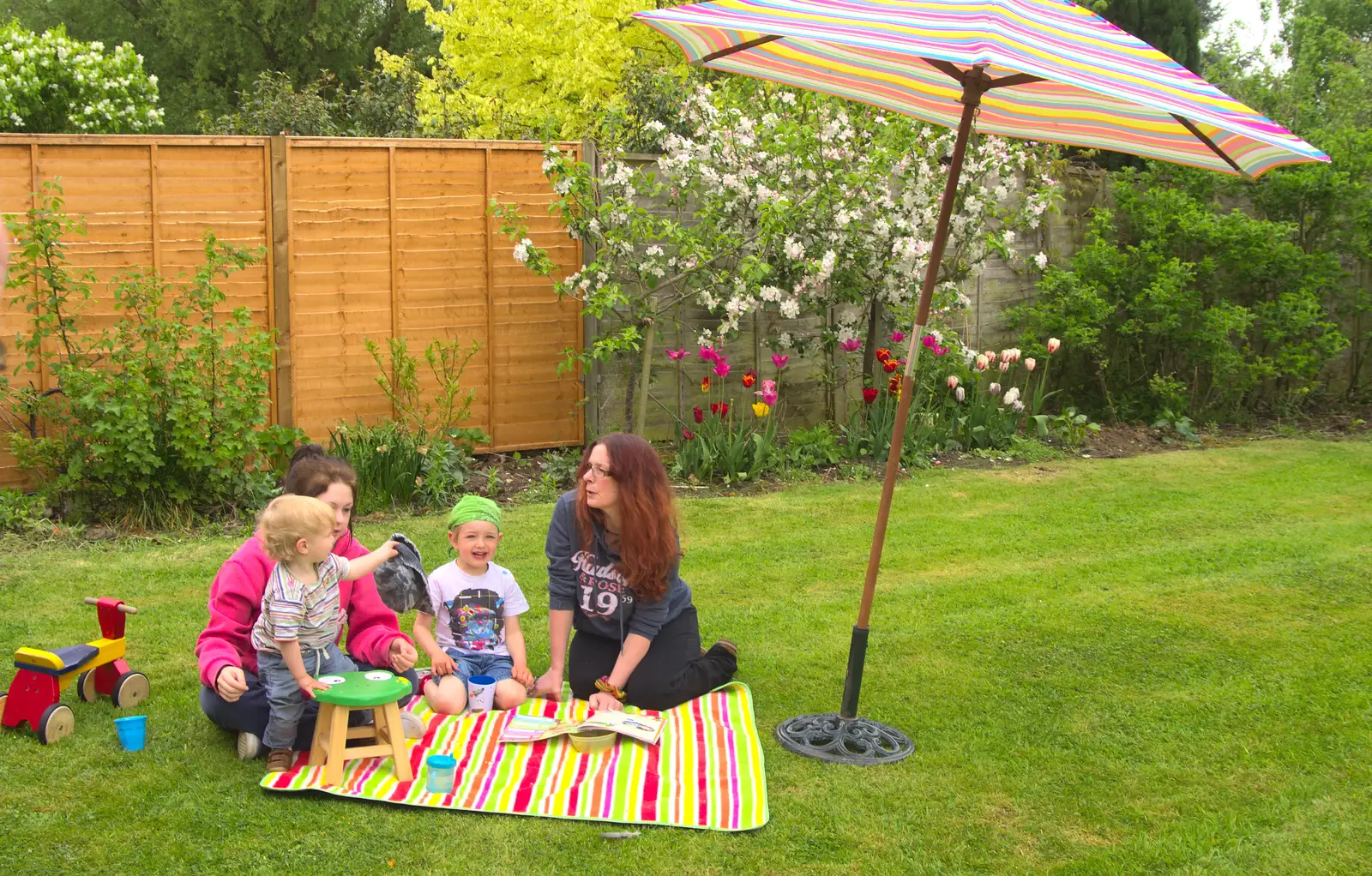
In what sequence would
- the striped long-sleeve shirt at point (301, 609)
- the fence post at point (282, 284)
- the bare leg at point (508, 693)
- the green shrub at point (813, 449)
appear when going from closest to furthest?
the striped long-sleeve shirt at point (301, 609)
the bare leg at point (508, 693)
the fence post at point (282, 284)
the green shrub at point (813, 449)

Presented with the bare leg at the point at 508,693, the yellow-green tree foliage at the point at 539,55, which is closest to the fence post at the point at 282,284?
the bare leg at the point at 508,693

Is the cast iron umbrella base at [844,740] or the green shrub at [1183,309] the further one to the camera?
the green shrub at [1183,309]

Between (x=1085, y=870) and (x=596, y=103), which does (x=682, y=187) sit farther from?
(x=596, y=103)

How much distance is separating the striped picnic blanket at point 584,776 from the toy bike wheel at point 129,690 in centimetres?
79

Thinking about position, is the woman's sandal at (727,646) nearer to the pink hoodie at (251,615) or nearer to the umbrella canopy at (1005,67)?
the pink hoodie at (251,615)

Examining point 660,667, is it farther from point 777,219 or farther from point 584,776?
point 777,219

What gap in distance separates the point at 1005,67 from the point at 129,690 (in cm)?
341

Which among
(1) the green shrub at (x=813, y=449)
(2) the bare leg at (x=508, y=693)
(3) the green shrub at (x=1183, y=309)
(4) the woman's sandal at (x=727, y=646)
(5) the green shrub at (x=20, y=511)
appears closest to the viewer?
(2) the bare leg at (x=508, y=693)

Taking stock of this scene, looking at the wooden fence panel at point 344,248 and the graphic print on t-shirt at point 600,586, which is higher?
the wooden fence panel at point 344,248

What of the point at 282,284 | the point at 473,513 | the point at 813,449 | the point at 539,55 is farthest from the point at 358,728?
the point at 539,55

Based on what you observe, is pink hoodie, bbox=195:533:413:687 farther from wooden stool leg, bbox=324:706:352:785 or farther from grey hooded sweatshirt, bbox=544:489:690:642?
grey hooded sweatshirt, bbox=544:489:690:642

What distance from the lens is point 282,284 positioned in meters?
7.46

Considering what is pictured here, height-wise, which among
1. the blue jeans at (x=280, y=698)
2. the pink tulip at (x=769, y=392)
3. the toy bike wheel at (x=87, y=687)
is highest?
the pink tulip at (x=769, y=392)

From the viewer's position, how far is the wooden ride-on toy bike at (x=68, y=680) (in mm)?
3910
